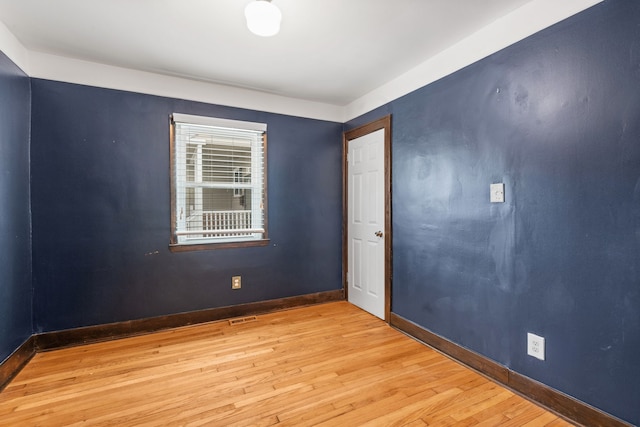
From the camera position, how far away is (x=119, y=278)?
2820 millimetres

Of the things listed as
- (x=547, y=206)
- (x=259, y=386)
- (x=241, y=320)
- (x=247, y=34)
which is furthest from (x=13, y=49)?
(x=547, y=206)

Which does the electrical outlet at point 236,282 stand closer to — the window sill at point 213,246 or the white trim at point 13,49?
the window sill at point 213,246

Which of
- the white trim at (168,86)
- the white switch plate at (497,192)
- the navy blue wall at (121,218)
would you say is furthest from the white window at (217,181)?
the white switch plate at (497,192)

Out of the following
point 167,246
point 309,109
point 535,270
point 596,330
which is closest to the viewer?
point 596,330

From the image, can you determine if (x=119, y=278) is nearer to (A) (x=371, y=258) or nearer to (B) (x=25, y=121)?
(B) (x=25, y=121)

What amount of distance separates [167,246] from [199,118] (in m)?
1.31

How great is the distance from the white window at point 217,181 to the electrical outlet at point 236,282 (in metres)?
0.37

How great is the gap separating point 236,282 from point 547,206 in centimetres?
281

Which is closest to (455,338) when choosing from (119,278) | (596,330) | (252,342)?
(596,330)

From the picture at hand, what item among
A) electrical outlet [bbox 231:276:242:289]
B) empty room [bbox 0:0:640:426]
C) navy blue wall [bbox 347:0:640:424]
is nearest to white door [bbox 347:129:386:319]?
empty room [bbox 0:0:640:426]

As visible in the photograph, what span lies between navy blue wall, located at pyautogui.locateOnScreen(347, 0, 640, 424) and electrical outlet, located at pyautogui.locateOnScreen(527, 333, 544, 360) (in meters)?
0.04

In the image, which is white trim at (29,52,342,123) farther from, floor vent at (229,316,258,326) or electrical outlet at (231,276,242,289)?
floor vent at (229,316,258,326)

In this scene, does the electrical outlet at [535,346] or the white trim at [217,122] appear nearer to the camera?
the electrical outlet at [535,346]

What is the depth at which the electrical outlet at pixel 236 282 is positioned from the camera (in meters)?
3.30
